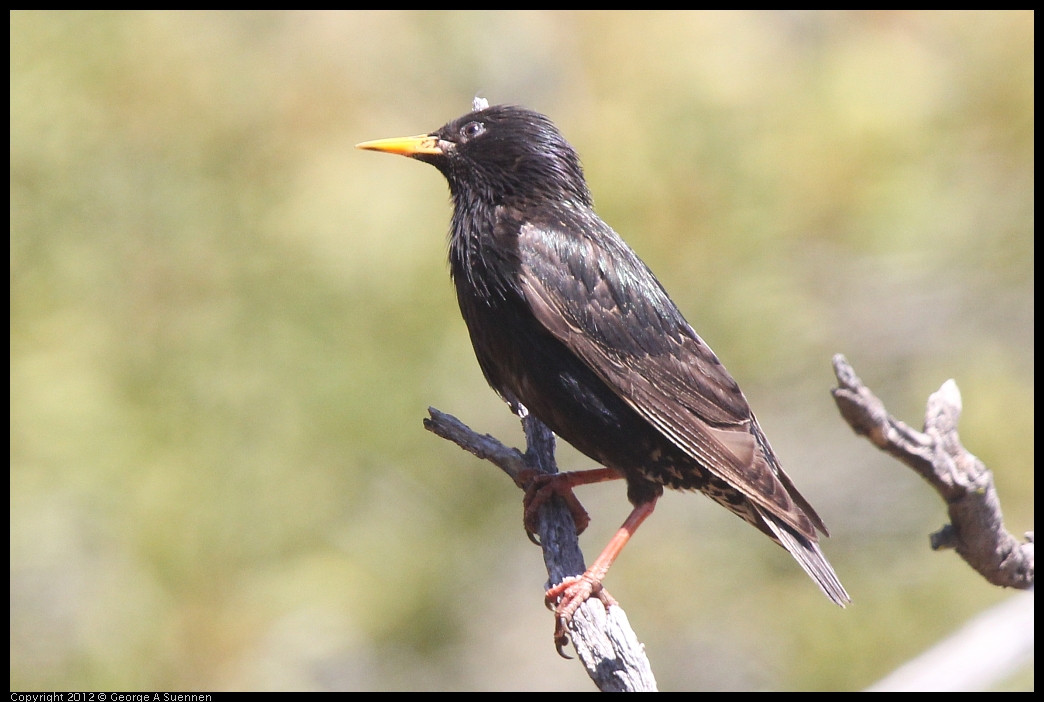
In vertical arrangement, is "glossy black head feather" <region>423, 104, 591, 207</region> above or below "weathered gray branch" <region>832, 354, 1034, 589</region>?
above

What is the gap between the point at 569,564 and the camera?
3.39m

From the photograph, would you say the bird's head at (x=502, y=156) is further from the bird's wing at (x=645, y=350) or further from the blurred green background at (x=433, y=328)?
the blurred green background at (x=433, y=328)

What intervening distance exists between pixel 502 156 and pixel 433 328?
2.31 meters

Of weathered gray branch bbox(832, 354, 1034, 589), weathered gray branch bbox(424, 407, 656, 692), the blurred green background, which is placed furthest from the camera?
the blurred green background

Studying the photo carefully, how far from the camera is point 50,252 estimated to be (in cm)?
632

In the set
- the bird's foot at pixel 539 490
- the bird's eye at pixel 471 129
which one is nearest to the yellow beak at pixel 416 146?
the bird's eye at pixel 471 129

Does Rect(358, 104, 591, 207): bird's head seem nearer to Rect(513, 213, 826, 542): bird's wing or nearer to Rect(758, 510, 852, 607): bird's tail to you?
Rect(513, 213, 826, 542): bird's wing

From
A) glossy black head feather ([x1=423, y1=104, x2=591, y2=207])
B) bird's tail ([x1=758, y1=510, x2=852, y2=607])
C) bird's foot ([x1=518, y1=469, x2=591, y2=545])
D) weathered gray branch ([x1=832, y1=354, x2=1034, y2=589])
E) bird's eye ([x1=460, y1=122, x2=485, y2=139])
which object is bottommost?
weathered gray branch ([x1=832, y1=354, x2=1034, y2=589])

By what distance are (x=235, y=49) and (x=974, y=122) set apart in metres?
5.31

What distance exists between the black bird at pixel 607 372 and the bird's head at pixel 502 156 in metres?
0.10

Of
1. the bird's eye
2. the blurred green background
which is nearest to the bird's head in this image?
the bird's eye

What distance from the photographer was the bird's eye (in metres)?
4.03

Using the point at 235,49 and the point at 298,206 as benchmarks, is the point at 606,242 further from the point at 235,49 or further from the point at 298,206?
the point at 235,49

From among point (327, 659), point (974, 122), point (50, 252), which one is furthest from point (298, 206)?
point (974, 122)
